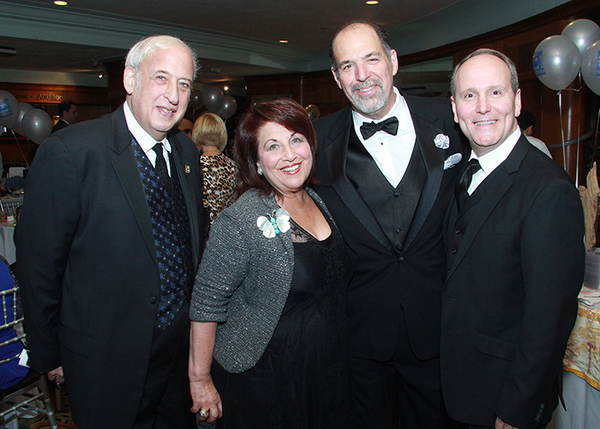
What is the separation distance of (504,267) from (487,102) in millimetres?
557

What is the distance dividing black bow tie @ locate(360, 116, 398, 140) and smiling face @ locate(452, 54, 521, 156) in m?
0.39

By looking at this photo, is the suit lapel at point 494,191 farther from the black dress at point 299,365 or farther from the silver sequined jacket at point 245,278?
the silver sequined jacket at point 245,278

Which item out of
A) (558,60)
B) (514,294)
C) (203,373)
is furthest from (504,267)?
(558,60)

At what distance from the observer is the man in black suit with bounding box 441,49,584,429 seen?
1.33 m

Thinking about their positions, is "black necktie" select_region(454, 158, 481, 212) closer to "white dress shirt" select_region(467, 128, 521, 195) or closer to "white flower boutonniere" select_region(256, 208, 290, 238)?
"white dress shirt" select_region(467, 128, 521, 195)

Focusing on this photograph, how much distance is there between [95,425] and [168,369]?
297 mm

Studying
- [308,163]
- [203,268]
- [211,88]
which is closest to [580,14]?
[308,163]

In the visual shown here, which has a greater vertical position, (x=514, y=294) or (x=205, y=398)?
(x=514, y=294)

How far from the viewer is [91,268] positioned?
154 centimetres

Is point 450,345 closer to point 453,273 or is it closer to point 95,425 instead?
point 453,273

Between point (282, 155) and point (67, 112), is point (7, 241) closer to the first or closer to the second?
point (67, 112)

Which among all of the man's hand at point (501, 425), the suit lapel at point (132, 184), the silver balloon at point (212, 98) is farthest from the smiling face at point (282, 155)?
the silver balloon at point (212, 98)

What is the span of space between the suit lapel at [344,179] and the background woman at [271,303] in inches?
6.8

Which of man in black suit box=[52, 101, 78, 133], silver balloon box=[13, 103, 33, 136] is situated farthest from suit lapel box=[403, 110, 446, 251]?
silver balloon box=[13, 103, 33, 136]
